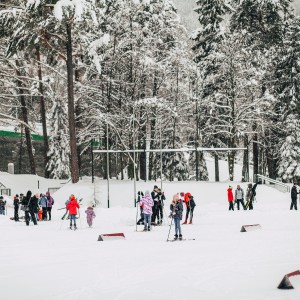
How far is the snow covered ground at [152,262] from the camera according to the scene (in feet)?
31.4

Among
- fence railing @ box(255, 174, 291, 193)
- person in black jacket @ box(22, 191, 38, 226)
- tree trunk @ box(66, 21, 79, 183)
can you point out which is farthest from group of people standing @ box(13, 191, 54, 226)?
fence railing @ box(255, 174, 291, 193)

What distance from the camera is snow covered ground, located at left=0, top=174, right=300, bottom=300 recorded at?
9.57 meters

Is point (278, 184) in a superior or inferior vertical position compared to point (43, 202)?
superior

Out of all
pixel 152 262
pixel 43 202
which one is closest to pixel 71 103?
pixel 43 202

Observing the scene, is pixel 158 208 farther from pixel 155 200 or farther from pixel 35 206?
pixel 35 206

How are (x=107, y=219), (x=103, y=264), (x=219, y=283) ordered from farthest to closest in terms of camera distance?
(x=107, y=219) < (x=103, y=264) < (x=219, y=283)

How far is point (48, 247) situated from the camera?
16.1 m

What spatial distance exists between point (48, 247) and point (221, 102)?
2622 centimetres

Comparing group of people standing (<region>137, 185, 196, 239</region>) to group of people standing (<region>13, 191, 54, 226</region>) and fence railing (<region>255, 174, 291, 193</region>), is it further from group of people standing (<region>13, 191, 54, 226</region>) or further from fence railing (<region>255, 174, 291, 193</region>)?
fence railing (<region>255, 174, 291, 193</region>)

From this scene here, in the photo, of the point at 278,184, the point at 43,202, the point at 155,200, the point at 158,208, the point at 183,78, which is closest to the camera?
the point at 155,200

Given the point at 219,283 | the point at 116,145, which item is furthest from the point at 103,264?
the point at 116,145

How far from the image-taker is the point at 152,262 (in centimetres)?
1270

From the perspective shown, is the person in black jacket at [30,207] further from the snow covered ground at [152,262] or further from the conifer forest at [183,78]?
the conifer forest at [183,78]

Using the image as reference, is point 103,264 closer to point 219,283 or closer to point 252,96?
point 219,283
